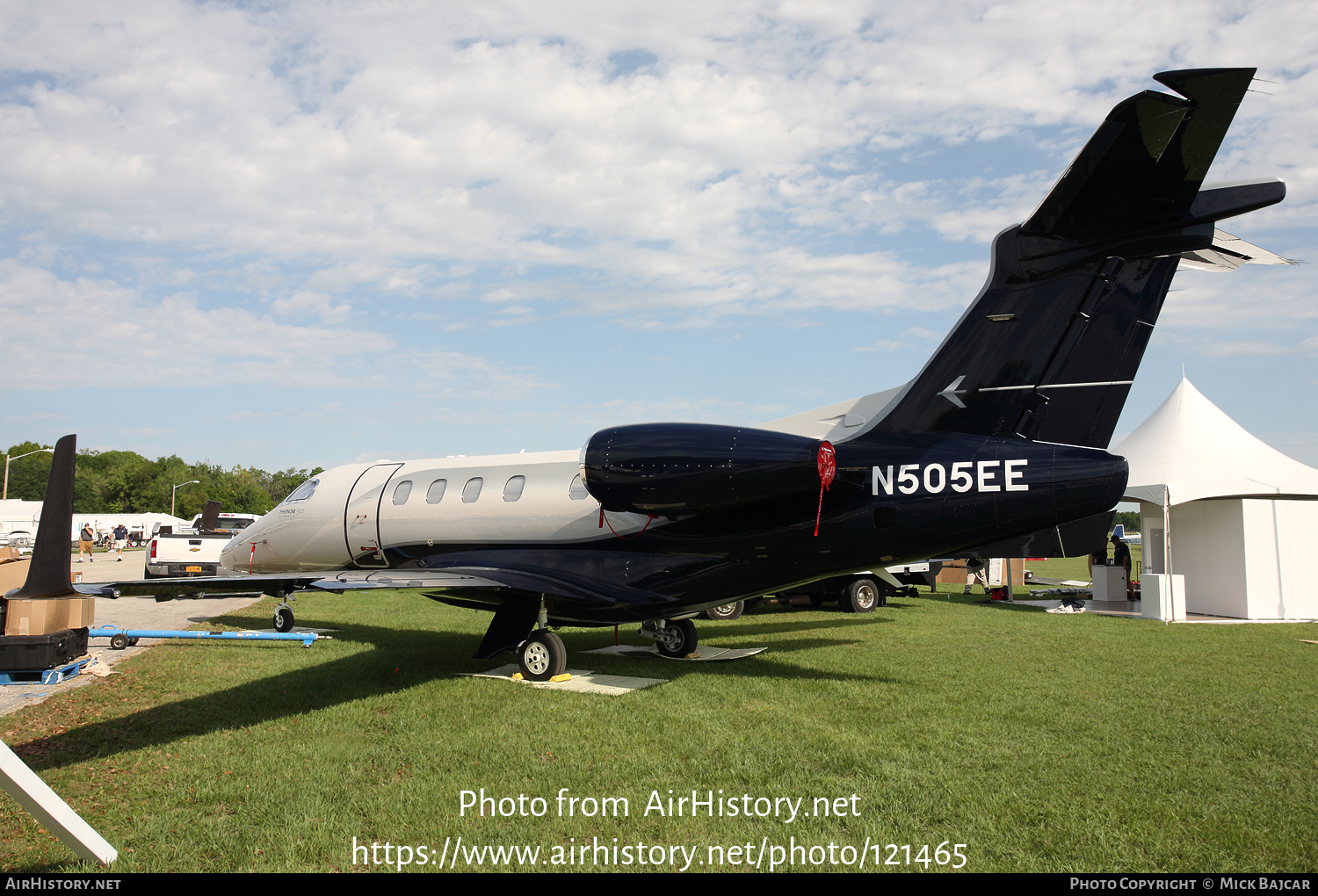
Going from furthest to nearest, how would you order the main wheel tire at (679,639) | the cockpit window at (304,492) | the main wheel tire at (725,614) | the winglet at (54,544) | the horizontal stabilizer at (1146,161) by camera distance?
the main wheel tire at (725,614)
the cockpit window at (304,492)
the main wheel tire at (679,639)
the horizontal stabilizer at (1146,161)
the winglet at (54,544)

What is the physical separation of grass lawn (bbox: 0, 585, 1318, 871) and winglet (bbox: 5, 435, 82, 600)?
4.63 ft

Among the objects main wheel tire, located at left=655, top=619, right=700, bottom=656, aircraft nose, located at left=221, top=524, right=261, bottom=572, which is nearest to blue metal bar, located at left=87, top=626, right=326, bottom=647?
aircraft nose, located at left=221, top=524, right=261, bottom=572

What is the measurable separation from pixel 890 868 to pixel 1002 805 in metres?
1.25

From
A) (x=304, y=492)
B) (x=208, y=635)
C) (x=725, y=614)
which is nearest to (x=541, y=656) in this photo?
(x=208, y=635)

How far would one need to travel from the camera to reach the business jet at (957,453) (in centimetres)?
770

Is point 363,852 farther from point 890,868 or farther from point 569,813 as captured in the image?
point 890,868

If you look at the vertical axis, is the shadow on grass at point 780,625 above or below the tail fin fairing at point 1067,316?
below

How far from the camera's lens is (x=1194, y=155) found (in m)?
6.82

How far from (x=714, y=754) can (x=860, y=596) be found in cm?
1208

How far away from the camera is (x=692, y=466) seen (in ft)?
28.1

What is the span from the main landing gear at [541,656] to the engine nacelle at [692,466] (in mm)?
1998

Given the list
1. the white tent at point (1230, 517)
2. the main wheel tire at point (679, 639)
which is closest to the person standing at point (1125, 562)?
the white tent at point (1230, 517)

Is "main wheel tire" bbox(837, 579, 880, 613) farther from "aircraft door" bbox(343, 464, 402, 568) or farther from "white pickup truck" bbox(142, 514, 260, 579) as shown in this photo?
"white pickup truck" bbox(142, 514, 260, 579)

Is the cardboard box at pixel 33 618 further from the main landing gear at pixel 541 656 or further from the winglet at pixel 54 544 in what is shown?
the main landing gear at pixel 541 656
